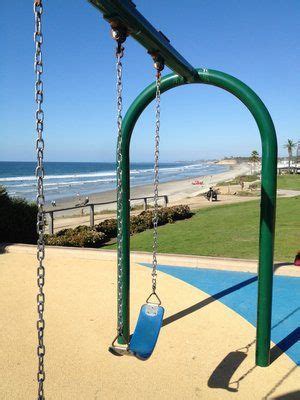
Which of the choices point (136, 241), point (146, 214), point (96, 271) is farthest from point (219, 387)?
point (146, 214)

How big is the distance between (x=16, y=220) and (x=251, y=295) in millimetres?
7218

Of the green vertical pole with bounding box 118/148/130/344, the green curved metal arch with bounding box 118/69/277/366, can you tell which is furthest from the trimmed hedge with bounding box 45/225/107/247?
the green curved metal arch with bounding box 118/69/277/366

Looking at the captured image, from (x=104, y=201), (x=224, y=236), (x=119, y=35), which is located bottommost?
(x=104, y=201)

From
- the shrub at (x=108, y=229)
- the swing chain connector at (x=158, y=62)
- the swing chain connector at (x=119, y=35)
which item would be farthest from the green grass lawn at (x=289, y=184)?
the swing chain connector at (x=119, y=35)

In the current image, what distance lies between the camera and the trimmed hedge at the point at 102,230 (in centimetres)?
1068

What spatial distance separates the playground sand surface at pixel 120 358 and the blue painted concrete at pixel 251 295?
22cm

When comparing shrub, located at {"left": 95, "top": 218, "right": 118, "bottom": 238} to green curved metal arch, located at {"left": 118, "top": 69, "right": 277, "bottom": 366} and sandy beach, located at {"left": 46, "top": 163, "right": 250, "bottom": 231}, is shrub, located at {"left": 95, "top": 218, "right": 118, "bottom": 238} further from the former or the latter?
green curved metal arch, located at {"left": 118, "top": 69, "right": 277, "bottom": 366}

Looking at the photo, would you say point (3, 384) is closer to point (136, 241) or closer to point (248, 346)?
point (248, 346)

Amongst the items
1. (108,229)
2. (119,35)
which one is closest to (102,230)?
(108,229)

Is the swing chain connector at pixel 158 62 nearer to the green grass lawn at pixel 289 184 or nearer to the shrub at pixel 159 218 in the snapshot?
the shrub at pixel 159 218

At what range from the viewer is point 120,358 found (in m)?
4.34

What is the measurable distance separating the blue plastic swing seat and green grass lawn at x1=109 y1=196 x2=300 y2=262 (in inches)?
206

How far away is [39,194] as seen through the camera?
7.47 feet

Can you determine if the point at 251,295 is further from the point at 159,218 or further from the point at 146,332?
the point at 159,218
